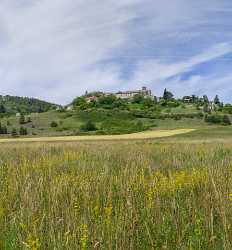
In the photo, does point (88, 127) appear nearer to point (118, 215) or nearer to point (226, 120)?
point (226, 120)

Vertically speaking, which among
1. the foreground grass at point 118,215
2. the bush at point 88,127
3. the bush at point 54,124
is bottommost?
the foreground grass at point 118,215

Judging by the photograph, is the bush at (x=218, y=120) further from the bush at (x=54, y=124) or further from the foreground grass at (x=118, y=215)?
the foreground grass at (x=118, y=215)

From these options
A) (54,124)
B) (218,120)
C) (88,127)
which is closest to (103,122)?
(88,127)

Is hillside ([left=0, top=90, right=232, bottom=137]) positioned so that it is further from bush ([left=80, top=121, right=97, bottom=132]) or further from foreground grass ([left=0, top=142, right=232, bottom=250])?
foreground grass ([left=0, top=142, right=232, bottom=250])

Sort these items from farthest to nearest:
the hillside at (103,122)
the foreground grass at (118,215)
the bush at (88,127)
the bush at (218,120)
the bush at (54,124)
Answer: the bush at (54,124), the bush at (88,127), the bush at (218,120), the hillside at (103,122), the foreground grass at (118,215)

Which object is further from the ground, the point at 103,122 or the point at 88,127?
the point at 103,122

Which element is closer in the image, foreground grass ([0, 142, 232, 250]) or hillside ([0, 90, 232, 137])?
foreground grass ([0, 142, 232, 250])

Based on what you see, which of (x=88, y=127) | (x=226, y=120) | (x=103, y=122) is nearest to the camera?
(x=226, y=120)

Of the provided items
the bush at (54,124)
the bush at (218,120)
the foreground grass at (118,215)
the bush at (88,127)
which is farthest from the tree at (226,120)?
the foreground grass at (118,215)

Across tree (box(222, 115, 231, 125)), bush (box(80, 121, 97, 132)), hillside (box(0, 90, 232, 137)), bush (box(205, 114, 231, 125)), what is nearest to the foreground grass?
hillside (box(0, 90, 232, 137))

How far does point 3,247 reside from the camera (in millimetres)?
3701

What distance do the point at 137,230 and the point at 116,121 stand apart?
112955 millimetres

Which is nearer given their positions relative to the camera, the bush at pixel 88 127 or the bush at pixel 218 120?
the bush at pixel 218 120

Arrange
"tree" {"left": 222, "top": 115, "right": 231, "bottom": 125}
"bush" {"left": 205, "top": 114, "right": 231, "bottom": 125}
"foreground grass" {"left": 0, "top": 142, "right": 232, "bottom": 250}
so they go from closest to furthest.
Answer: "foreground grass" {"left": 0, "top": 142, "right": 232, "bottom": 250}, "tree" {"left": 222, "top": 115, "right": 231, "bottom": 125}, "bush" {"left": 205, "top": 114, "right": 231, "bottom": 125}
